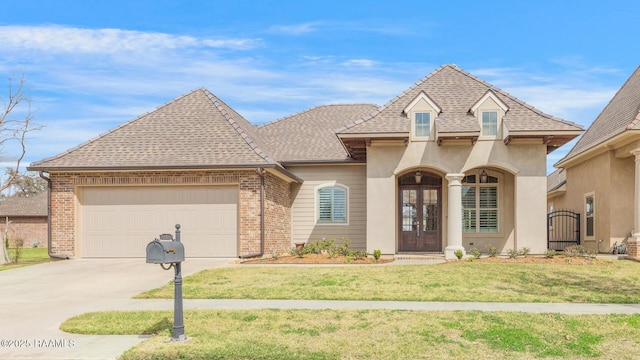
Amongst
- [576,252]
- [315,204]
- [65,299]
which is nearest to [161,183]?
[315,204]

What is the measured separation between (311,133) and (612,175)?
11.6 metres

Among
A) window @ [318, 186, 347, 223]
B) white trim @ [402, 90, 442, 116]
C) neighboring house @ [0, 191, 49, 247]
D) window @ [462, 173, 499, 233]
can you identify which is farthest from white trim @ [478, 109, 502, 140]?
neighboring house @ [0, 191, 49, 247]

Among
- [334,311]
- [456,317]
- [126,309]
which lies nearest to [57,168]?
[126,309]

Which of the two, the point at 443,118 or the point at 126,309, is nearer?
the point at 126,309

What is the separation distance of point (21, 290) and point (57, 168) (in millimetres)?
6564

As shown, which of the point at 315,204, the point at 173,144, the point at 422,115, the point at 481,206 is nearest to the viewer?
the point at 422,115

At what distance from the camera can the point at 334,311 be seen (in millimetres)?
8820

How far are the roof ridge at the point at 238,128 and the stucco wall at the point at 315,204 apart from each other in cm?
229

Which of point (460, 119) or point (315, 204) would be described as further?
point (315, 204)

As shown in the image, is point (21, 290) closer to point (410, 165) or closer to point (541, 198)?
point (410, 165)

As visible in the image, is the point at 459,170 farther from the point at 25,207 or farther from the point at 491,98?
the point at 25,207

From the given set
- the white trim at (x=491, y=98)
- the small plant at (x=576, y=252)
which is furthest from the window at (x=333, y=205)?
the small plant at (x=576, y=252)

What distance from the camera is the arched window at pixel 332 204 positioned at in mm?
21219

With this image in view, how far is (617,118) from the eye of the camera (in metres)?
19.7
